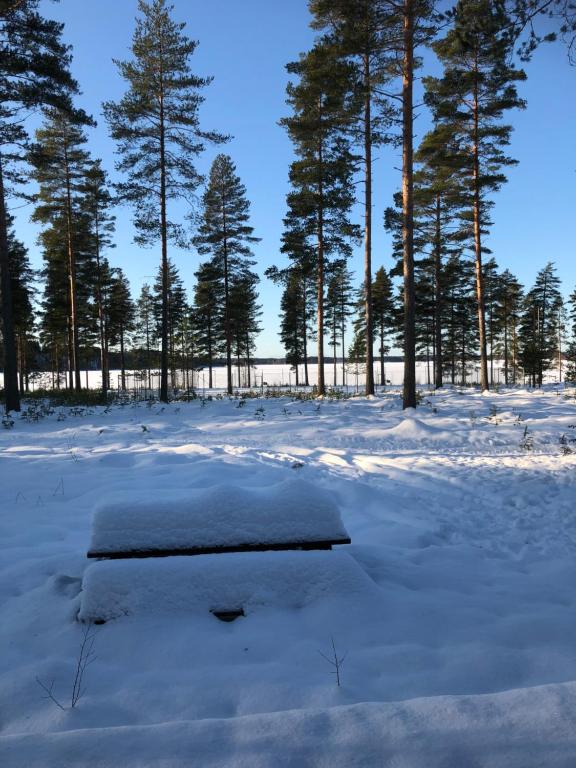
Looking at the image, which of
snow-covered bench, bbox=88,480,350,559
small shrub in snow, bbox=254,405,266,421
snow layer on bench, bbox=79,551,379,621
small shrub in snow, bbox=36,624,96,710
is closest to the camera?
small shrub in snow, bbox=36,624,96,710

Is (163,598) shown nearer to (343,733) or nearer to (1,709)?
(1,709)

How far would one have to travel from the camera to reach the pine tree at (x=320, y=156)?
1459 centimetres

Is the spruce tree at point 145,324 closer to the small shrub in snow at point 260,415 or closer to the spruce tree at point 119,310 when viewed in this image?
the spruce tree at point 119,310

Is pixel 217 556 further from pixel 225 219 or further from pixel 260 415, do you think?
pixel 225 219

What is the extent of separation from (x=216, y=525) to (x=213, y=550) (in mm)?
167

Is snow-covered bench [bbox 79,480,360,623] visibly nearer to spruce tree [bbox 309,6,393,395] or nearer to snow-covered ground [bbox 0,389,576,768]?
snow-covered ground [bbox 0,389,576,768]

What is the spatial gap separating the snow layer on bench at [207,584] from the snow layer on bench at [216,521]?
114mm

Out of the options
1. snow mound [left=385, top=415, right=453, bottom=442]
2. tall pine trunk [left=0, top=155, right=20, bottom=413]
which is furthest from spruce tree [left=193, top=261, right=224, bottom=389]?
snow mound [left=385, top=415, right=453, bottom=442]

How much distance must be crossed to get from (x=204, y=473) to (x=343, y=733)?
485 cm

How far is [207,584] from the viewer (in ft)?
8.91

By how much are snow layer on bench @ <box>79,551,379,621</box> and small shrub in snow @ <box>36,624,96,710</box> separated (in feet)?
0.39

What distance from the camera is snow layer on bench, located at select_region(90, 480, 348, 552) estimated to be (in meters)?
2.77

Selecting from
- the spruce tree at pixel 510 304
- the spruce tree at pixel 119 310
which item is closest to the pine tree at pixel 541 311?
the spruce tree at pixel 510 304

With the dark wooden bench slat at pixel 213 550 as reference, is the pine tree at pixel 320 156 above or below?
above
